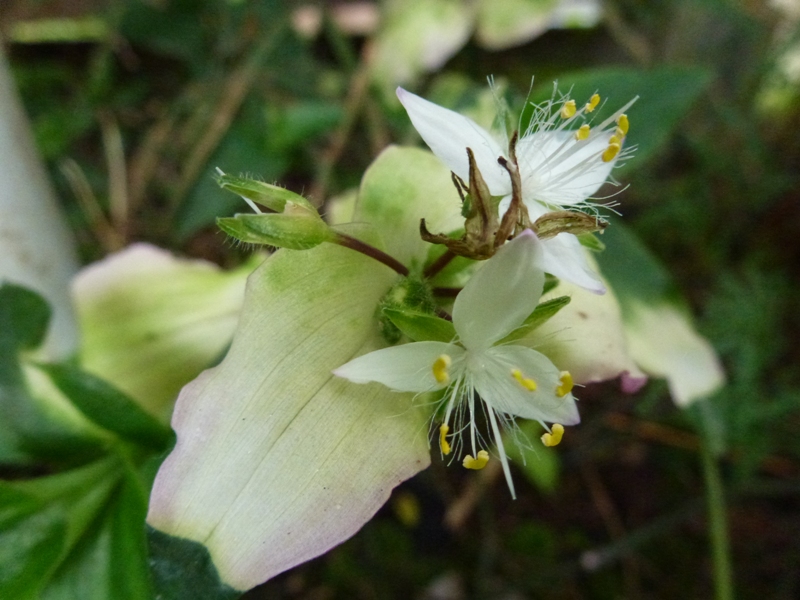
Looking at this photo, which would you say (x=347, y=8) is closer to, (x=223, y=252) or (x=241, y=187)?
(x=223, y=252)

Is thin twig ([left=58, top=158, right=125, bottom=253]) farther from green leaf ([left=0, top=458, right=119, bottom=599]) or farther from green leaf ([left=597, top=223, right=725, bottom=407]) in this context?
green leaf ([left=597, top=223, right=725, bottom=407])

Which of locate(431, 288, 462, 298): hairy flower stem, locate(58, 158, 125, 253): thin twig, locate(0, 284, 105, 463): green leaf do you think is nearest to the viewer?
locate(431, 288, 462, 298): hairy flower stem

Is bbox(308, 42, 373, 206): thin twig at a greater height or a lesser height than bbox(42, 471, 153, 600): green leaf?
greater

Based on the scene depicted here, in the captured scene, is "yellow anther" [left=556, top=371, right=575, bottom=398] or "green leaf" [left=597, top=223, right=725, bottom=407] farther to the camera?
"green leaf" [left=597, top=223, right=725, bottom=407]

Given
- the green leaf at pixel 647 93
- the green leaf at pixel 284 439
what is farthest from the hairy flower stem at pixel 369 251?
the green leaf at pixel 647 93

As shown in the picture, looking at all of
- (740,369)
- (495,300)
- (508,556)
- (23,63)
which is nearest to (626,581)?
(508,556)

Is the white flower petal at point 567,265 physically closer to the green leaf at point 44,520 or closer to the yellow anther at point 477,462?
the yellow anther at point 477,462

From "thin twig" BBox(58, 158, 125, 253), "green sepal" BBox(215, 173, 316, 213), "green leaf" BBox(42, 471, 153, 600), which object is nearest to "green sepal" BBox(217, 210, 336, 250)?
"green sepal" BBox(215, 173, 316, 213)
